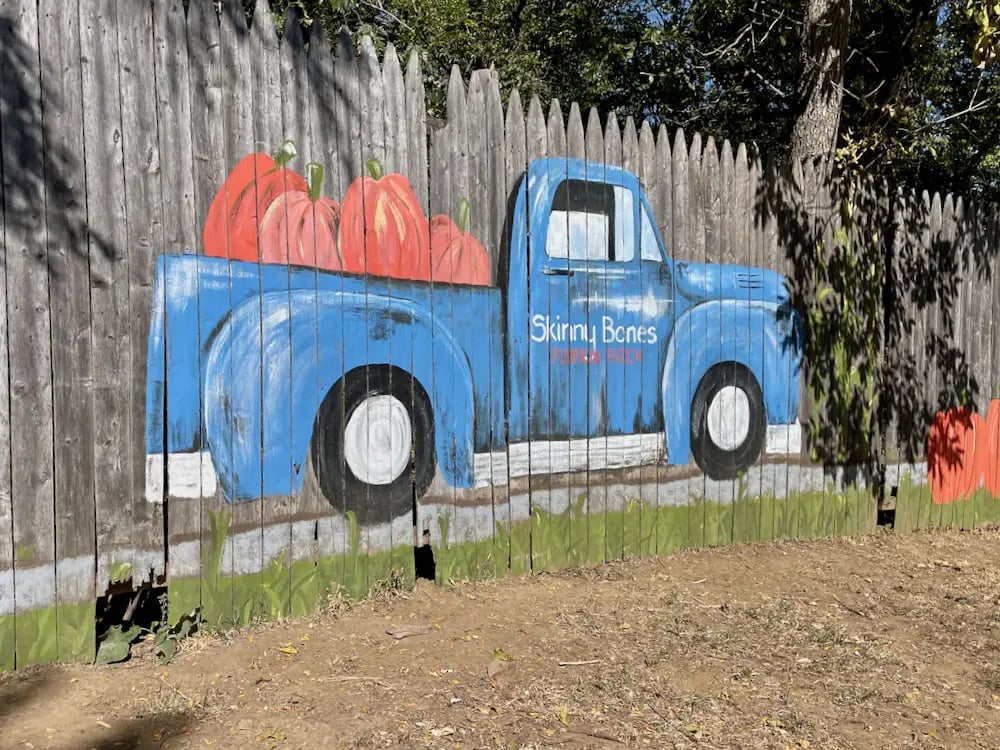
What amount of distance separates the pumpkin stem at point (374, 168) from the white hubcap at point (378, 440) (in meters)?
1.08

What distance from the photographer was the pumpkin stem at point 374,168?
159 inches

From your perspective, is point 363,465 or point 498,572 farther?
point 498,572

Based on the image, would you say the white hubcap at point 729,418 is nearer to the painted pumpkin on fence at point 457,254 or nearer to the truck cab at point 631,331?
the truck cab at point 631,331

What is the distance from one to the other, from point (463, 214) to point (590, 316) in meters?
1.00

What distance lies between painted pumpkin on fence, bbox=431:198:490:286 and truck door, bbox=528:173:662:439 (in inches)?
14.1

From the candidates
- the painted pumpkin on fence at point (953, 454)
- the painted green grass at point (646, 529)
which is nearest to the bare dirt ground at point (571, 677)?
the painted green grass at point (646, 529)

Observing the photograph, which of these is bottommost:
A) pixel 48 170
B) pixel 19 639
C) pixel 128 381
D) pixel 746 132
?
pixel 19 639

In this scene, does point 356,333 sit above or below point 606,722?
above

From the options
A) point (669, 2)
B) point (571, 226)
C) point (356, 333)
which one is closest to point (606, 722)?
point (356, 333)

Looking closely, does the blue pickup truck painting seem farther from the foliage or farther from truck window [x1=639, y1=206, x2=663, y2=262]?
the foliage

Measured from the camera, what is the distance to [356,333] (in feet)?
13.2

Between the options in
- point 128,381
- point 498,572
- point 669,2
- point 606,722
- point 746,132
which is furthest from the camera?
point 746,132

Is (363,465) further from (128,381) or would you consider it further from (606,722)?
(606,722)

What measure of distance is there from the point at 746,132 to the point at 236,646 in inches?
469
